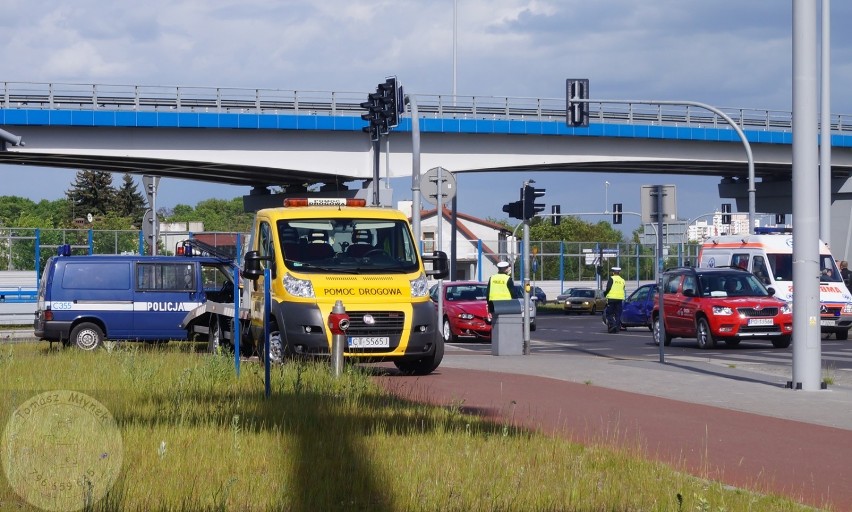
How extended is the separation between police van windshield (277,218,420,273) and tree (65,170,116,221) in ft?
360

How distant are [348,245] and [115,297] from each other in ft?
28.2

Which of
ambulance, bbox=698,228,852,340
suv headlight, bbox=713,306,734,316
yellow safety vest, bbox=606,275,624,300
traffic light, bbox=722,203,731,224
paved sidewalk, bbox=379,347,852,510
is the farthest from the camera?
traffic light, bbox=722,203,731,224

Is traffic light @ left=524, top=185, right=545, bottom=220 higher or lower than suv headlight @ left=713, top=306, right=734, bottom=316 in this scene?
higher

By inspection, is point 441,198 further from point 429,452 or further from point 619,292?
point 429,452

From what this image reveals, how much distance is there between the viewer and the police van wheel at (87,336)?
23.0 m

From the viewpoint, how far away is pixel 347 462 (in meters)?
7.77

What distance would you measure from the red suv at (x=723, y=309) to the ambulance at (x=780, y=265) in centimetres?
309

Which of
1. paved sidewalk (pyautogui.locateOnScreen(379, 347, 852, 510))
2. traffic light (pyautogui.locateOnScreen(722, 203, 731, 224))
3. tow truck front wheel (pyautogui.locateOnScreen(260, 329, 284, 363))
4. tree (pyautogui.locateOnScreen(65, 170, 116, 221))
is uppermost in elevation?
tree (pyautogui.locateOnScreen(65, 170, 116, 221))

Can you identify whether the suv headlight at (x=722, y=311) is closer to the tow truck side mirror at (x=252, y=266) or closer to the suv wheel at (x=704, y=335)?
the suv wheel at (x=704, y=335)

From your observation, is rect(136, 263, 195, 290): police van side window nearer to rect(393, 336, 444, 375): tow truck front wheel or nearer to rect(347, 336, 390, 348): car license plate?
rect(393, 336, 444, 375): tow truck front wheel

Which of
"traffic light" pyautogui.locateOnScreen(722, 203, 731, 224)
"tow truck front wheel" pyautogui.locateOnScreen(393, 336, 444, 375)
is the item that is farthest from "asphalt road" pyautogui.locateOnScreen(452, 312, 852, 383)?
"traffic light" pyautogui.locateOnScreen(722, 203, 731, 224)

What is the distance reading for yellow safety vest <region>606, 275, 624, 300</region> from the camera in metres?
34.4

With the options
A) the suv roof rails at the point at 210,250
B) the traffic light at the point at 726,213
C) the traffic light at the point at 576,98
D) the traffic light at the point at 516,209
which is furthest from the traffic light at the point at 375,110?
the traffic light at the point at 726,213

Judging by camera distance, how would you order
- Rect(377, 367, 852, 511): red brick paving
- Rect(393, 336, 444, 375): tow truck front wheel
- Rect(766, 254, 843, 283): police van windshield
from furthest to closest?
Rect(766, 254, 843, 283): police van windshield < Rect(393, 336, 444, 375): tow truck front wheel < Rect(377, 367, 852, 511): red brick paving
